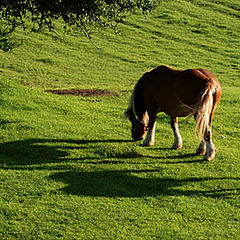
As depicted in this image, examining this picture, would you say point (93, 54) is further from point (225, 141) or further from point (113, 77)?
point (225, 141)

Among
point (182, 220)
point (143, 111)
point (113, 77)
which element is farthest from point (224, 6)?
point (182, 220)

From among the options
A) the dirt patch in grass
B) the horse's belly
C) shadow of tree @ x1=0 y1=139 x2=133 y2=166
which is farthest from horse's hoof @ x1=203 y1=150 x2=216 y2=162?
the dirt patch in grass

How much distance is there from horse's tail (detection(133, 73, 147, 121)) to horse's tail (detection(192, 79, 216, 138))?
7.84 ft

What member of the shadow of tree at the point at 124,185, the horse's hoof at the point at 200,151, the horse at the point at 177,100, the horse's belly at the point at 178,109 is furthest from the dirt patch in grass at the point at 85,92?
the shadow of tree at the point at 124,185

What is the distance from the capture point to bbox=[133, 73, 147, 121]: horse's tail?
11789 mm

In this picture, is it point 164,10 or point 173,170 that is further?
point 164,10

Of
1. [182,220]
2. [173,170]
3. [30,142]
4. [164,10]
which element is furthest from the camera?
[164,10]

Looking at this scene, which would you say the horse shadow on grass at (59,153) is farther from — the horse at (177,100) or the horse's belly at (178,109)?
the horse's belly at (178,109)

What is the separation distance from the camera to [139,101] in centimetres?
1192

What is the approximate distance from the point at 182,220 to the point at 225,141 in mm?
5381

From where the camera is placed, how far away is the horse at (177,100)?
9742 mm

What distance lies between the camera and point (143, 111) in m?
12.1

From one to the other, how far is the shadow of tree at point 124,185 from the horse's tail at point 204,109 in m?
1.26

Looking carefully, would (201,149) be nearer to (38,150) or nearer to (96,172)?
(96,172)
